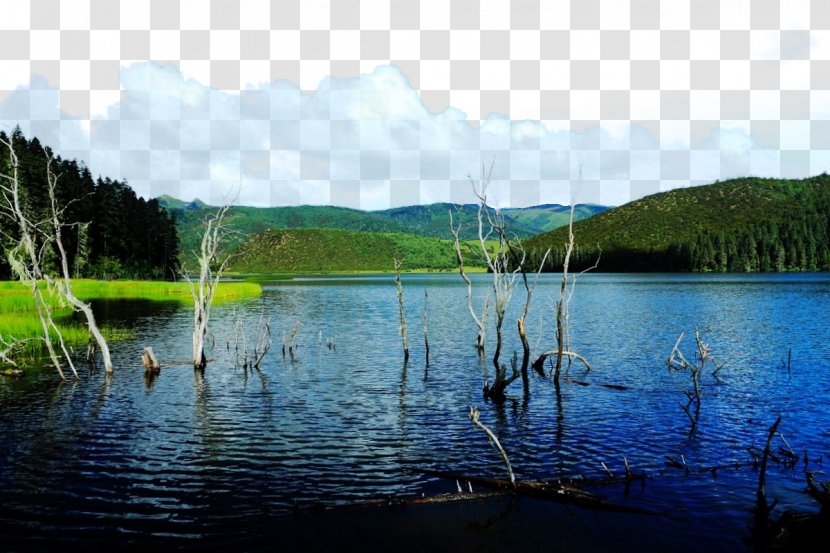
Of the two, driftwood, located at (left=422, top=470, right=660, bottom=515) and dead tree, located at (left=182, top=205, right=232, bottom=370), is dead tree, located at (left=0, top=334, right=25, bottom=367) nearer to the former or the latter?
dead tree, located at (left=182, top=205, right=232, bottom=370)

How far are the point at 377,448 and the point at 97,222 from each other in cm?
11157

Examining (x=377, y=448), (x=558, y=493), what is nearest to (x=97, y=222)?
(x=377, y=448)

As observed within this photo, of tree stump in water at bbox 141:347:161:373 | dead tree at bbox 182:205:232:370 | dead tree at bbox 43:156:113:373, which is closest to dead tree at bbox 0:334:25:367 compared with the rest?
dead tree at bbox 43:156:113:373

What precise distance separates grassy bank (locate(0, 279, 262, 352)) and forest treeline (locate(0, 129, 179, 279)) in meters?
7.84

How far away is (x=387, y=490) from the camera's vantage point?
15.2 meters

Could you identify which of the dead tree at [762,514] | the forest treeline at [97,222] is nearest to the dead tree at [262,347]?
the dead tree at [762,514]

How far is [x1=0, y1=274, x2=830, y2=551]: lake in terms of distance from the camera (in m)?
12.9

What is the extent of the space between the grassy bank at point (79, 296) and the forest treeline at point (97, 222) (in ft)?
25.7

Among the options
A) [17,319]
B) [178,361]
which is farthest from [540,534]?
[17,319]

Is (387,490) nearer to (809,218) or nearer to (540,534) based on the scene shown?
(540,534)

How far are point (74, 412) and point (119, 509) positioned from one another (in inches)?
431

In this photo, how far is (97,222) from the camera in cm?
11050

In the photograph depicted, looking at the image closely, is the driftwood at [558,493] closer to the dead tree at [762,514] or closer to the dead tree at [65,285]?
the dead tree at [762,514]

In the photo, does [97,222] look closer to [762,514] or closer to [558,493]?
[558,493]
